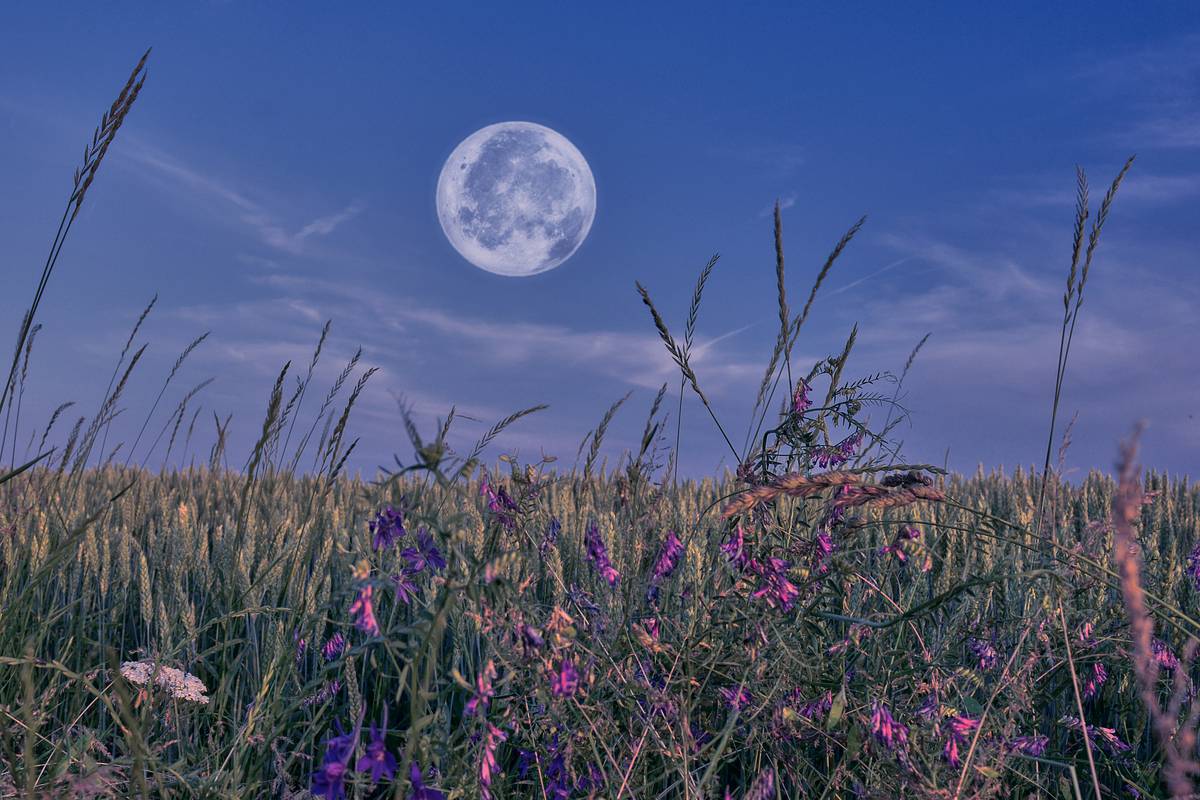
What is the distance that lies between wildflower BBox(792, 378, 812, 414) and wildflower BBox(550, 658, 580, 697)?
1173mm

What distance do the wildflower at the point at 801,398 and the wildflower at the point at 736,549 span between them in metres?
0.45

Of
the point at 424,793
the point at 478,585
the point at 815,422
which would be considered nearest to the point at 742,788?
the point at 815,422

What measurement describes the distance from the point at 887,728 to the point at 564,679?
2.78 feet

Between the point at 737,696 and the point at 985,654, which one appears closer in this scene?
the point at 737,696

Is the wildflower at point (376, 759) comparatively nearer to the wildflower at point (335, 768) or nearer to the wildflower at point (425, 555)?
the wildflower at point (335, 768)

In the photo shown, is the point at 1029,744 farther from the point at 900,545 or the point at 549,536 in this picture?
the point at 549,536

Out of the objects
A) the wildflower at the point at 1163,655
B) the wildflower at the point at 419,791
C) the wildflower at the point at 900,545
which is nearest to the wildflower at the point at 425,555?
the wildflower at the point at 419,791

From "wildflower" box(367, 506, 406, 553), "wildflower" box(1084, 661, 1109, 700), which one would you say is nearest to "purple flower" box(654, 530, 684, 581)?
"wildflower" box(367, 506, 406, 553)

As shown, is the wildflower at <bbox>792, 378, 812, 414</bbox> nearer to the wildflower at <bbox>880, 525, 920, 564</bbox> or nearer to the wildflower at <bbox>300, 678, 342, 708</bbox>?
the wildflower at <bbox>880, 525, 920, 564</bbox>

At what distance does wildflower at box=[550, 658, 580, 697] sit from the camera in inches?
70.0

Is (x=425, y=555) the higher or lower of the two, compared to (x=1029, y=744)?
higher

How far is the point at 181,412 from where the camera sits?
4.61 m

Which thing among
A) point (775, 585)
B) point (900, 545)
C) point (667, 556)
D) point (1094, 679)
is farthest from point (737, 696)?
point (1094, 679)

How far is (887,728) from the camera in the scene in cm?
209
